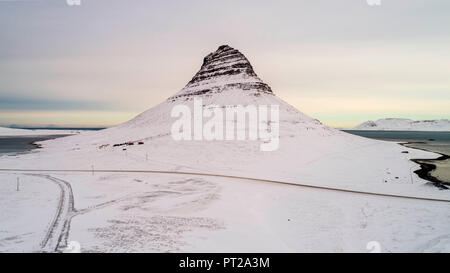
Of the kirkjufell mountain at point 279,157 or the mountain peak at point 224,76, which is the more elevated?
the mountain peak at point 224,76

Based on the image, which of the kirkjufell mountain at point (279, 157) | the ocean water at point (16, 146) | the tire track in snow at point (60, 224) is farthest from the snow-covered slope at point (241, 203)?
the ocean water at point (16, 146)

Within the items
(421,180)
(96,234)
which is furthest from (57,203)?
(421,180)

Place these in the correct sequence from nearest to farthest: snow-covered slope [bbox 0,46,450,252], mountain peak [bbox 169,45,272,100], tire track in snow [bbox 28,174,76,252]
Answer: tire track in snow [bbox 28,174,76,252]
snow-covered slope [bbox 0,46,450,252]
mountain peak [bbox 169,45,272,100]

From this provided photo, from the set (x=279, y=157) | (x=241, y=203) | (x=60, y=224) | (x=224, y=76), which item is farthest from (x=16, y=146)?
(x=241, y=203)

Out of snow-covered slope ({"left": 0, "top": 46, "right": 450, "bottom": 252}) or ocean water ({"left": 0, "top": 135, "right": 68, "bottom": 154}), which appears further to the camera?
ocean water ({"left": 0, "top": 135, "right": 68, "bottom": 154})

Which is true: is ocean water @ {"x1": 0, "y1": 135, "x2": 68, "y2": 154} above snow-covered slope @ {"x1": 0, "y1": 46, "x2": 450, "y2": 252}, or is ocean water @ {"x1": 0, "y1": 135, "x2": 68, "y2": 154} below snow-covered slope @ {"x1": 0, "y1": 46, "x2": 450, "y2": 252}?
above

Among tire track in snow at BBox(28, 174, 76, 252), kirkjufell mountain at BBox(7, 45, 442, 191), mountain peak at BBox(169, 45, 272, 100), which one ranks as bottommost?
tire track in snow at BBox(28, 174, 76, 252)

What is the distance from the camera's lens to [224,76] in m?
118

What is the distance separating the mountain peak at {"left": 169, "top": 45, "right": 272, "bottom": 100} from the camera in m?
110

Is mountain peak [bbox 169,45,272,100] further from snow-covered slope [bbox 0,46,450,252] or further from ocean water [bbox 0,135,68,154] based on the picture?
ocean water [bbox 0,135,68,154]

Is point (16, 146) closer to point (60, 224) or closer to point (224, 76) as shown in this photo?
point (224, 76)

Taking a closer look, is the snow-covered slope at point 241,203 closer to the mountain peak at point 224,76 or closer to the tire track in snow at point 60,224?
the tire track in snow at point 60,224

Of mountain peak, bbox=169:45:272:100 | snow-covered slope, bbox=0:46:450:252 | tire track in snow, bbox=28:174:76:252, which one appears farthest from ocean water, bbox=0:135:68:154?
mountain peak, bbox=169:45:272:100

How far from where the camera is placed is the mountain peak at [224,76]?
10975 cm
